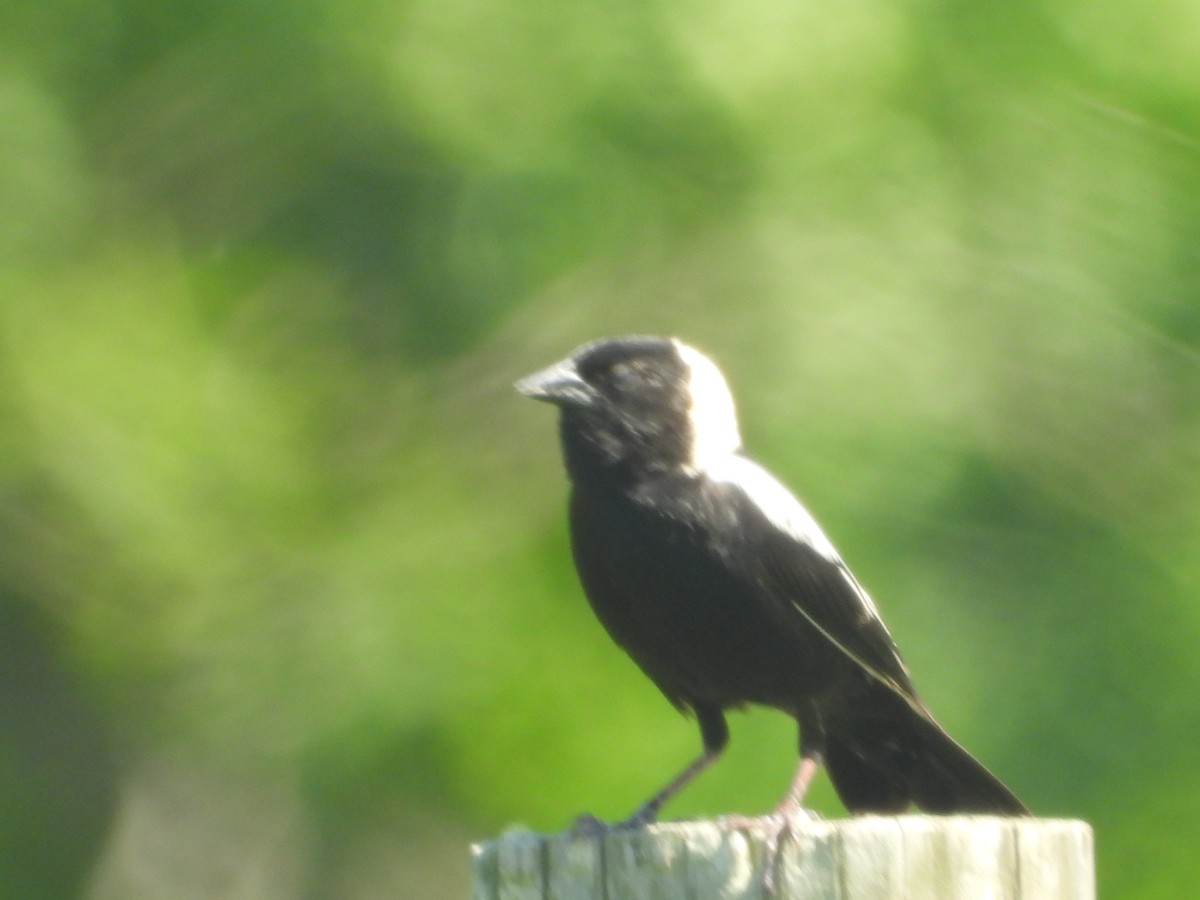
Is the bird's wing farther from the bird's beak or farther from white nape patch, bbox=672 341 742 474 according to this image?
the bird's beak

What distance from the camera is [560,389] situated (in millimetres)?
4234

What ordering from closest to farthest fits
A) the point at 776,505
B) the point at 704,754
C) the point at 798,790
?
the point at 798,790 → the point at 776,505 → the point at 704,754

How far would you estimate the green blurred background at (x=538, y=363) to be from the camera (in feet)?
20.8

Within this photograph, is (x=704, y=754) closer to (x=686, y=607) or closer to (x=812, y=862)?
(x=686, y=607)

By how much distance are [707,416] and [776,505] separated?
0.35 meters

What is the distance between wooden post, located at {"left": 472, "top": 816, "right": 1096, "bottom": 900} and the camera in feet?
8.64

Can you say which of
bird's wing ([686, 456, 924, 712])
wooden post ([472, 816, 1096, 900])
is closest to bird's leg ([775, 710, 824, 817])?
bird's wing ([686, 456, 924, 712])

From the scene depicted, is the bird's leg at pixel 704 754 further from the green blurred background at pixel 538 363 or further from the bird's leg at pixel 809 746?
the green blurred background at pixel 538 363

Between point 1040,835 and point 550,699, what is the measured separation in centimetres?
373

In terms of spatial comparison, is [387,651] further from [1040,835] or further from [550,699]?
[1040,835]

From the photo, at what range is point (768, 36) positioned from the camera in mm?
6379

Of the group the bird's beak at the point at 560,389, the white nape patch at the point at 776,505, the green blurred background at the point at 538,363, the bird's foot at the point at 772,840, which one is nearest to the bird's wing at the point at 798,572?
the white nape patch at the point at 776,505

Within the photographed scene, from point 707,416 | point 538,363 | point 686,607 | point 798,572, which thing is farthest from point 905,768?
point 538,363

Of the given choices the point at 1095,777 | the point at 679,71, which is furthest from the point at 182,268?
the point at 1095,777
